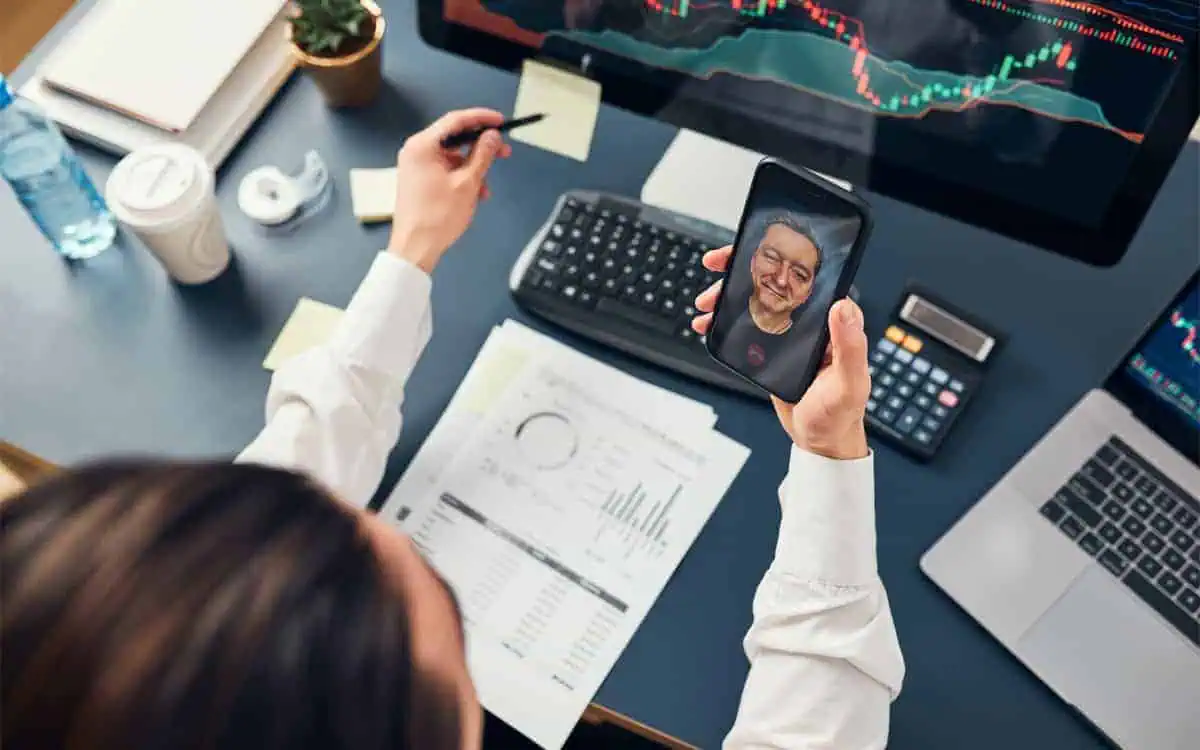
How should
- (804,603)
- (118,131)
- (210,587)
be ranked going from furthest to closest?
(118,131) → (804,603) → (210,587)

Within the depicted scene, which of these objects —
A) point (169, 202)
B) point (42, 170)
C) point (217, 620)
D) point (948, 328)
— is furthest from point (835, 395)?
point (42, 170)

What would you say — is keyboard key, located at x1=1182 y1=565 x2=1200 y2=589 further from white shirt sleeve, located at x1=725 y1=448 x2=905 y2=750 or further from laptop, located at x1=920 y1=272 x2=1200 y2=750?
white shirt sleeve, located at x1=725 y1=448 x2=905 y2=750

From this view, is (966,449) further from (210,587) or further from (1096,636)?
(210,587)

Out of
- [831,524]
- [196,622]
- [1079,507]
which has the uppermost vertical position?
[1079,507]

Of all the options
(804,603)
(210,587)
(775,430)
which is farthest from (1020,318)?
(210,587)

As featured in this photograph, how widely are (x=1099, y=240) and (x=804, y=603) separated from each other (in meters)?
0.35

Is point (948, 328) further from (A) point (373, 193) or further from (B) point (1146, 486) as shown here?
(A) point (373, 193)

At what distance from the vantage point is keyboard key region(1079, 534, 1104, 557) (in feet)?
2.66

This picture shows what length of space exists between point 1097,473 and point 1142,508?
0.13 feet

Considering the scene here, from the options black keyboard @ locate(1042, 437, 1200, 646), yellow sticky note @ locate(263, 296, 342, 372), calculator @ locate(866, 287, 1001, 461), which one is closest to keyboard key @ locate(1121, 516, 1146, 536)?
black keyboard @ locate(1042, 437, 1200, 646)

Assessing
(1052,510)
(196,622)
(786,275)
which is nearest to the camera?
(196,622)

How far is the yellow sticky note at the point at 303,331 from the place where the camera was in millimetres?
913

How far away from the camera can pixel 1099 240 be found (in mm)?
809

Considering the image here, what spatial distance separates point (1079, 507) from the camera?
2.71 ft
